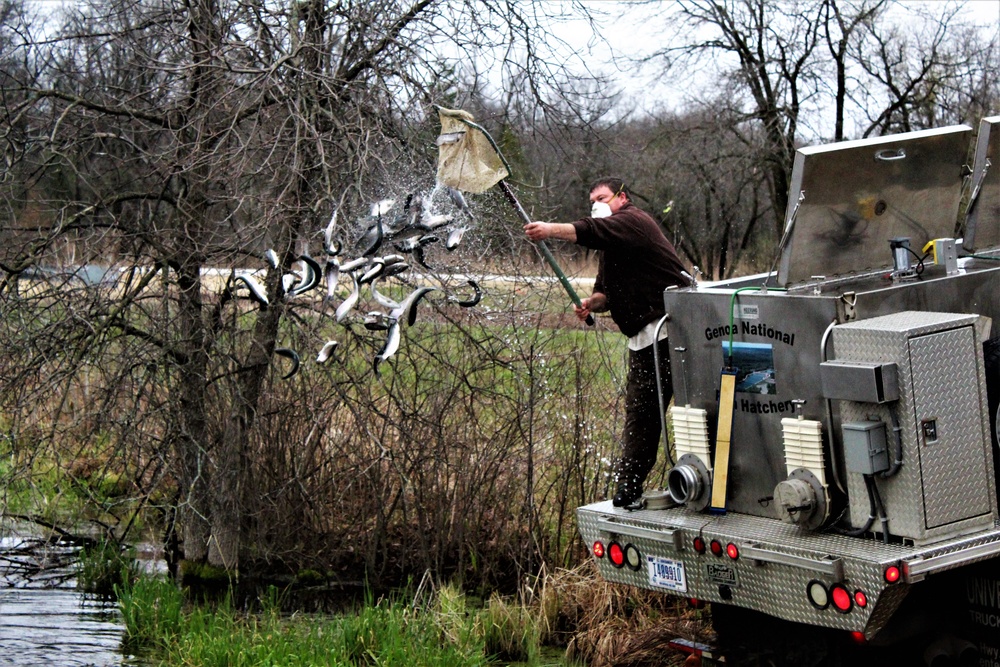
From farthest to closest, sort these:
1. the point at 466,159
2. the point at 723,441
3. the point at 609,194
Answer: the point at 466,159, the point at 609,194, the point at 723,441

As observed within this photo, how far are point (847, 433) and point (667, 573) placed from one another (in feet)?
3.80

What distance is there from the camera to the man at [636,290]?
6105 mm

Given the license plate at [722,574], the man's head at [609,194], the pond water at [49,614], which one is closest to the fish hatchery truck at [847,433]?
the license plate at [722,574]

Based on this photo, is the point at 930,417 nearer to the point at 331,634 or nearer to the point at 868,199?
the point at 868,199

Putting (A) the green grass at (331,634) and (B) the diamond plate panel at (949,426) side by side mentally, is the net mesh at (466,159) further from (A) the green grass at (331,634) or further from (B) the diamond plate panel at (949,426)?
(B) the diamond plate panel at (949,426)

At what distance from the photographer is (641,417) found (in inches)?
247

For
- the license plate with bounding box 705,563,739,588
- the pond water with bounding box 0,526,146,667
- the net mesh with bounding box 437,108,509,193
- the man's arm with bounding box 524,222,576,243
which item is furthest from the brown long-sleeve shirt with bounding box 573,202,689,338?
the pond water with bounding box 0,526,146,667

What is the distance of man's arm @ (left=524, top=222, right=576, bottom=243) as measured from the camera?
19.3 feet

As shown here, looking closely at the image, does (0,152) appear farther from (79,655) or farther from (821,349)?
(821,349)

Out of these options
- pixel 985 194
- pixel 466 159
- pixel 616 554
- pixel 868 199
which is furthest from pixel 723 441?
pixel 466 159

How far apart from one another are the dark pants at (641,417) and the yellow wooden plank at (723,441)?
95 centimetres

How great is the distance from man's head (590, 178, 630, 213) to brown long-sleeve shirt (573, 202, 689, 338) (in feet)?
0.15

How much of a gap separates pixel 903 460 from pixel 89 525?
6606 millimetres

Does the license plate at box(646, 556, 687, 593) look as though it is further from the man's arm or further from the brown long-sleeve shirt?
the man's arm
